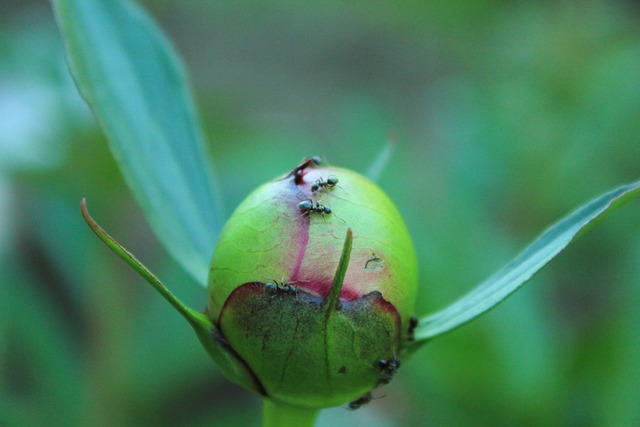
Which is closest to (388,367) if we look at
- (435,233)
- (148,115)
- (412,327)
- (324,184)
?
(412,327)

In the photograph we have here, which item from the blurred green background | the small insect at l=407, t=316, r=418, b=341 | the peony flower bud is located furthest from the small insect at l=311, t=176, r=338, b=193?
the blurred green background

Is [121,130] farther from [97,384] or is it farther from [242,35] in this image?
[242,35]

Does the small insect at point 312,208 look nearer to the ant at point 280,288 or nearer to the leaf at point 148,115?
the ant at point 280,288

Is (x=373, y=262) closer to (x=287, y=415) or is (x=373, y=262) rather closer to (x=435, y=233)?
(x=287, y=415)

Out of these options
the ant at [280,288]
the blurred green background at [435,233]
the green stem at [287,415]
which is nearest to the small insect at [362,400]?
the green stem at [287,415]

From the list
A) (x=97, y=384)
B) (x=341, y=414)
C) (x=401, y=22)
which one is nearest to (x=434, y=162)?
(x=401, y=22)

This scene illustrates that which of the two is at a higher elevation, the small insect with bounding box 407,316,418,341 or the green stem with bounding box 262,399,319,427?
the small insect with bounding box 407,316,418,341

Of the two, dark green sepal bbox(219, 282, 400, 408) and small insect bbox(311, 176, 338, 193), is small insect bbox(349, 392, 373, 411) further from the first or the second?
small insect bbox(311, 176, 338, 193)

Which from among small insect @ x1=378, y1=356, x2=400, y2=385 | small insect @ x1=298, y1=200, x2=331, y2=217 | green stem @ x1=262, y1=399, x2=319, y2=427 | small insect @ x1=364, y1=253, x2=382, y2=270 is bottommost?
green stem @ x1=262, y1=399, x2=319, y2=427
